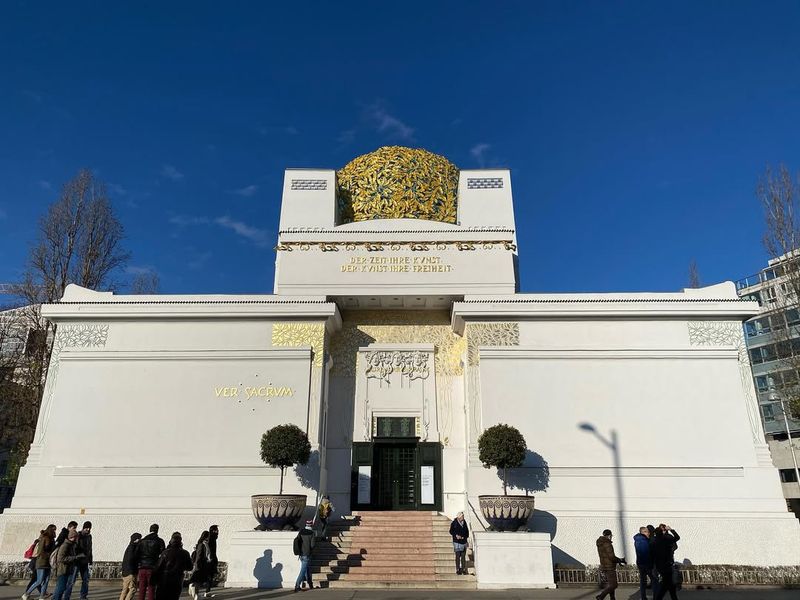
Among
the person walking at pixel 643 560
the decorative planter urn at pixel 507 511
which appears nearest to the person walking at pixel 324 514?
the decorative planter urn at pixel 507 511

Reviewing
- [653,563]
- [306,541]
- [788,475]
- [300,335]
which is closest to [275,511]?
[306,541]

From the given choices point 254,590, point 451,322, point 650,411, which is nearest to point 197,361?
point 254,590

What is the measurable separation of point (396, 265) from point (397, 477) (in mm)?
5757

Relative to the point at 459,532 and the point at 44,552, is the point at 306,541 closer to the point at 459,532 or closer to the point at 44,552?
the point at 459,532

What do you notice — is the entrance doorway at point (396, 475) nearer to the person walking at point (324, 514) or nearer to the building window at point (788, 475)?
the person walking at point (324, 514)

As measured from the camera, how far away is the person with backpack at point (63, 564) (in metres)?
8.50

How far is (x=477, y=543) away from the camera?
1094 cm

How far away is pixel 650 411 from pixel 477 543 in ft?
18.5

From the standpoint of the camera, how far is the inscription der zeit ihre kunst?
1551cm

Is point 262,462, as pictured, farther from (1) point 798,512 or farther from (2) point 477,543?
(1) point 798,512

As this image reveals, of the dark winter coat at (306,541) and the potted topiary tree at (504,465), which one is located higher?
the potted topiary tree at (504,465)

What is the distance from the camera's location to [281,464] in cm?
1221

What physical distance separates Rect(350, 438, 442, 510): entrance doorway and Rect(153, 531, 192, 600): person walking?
765 cm

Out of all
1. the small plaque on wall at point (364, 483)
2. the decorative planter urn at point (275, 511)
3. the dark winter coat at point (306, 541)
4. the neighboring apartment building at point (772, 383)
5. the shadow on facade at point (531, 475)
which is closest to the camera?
the dark winter coat at point (306, 541)
